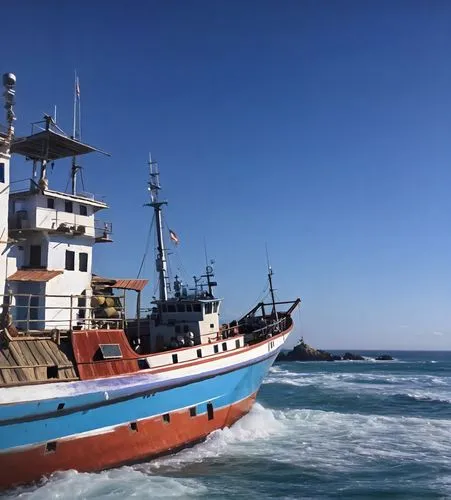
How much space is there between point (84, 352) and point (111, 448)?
3.32 meters

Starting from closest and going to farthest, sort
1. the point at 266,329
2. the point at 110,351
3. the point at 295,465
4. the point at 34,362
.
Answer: the point at 34,362 < the point at 110,351 < the point at 295,465 < the point at 266,329

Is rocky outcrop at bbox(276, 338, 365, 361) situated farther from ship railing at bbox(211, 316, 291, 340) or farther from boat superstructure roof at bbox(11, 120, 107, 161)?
boat superstructure roof at bbox(11, 120, 107, 161)

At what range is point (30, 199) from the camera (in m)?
21.5

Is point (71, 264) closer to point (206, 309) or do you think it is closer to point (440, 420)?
point (206, 309)

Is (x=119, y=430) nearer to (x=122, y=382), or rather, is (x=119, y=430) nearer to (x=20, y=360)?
(x=122, y=382)

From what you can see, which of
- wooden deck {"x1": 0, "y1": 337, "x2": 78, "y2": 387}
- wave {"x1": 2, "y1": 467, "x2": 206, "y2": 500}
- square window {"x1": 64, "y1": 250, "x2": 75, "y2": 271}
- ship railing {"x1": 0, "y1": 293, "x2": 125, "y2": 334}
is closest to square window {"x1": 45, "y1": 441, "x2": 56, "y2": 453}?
wave {"x1": 2, "y1": 467, "x2": 206, "y2": 500}

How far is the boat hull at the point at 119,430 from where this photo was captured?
48.3ft

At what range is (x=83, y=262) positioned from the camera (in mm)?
22719

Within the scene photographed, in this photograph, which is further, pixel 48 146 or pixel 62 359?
pixel 48 146

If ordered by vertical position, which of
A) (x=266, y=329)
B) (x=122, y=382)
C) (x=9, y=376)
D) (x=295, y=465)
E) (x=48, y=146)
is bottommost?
(x=295, y=465)

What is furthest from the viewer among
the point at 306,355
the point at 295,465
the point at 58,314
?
the point at 306,355

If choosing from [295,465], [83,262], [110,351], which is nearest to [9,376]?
[110,351]

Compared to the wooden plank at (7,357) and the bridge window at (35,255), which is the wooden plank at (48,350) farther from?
the bridge window at (35,255)

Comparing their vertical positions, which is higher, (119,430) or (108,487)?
(119,430)
